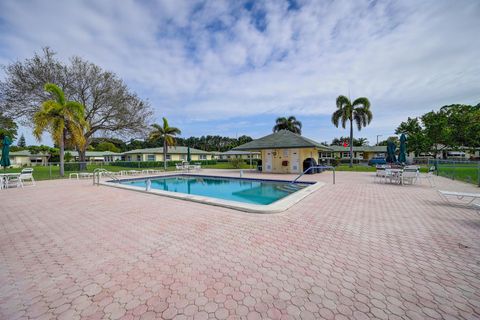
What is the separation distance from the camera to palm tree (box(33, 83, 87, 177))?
15547 mm

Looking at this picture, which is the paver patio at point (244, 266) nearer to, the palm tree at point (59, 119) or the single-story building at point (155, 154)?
the palm tree at point (59, 119)

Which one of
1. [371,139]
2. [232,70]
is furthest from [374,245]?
[371,139]

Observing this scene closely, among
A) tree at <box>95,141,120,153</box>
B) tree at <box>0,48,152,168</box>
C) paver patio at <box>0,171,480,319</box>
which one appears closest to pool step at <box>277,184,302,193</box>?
paver patio at <box>0,171,480,319</box>

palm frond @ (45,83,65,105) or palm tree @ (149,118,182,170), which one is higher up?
palm frond @ (45,83,65,105)

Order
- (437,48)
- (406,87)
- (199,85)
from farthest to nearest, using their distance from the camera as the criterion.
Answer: (199,85), (406,87), (437,48)

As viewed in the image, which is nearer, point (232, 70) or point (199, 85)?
point (232, 70)

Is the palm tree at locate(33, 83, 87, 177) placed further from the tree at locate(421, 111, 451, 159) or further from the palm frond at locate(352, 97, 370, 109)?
the tree at locate(421, 111, 451, 159)

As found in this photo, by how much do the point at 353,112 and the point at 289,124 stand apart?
12.3m

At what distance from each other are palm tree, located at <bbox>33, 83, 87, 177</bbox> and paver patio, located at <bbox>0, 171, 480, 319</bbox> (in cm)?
1439

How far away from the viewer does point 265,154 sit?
2070cm

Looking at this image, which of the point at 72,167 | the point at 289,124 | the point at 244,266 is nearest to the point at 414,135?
the point at 289,124

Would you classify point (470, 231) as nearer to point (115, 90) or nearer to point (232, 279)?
point (232, 279)

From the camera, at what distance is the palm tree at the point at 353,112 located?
81.5 ft

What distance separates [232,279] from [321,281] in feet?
3.82
